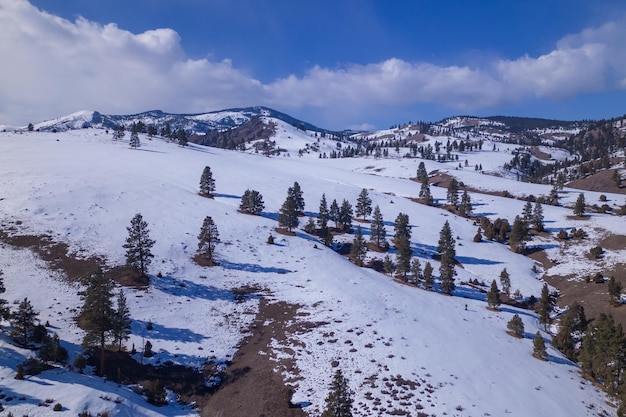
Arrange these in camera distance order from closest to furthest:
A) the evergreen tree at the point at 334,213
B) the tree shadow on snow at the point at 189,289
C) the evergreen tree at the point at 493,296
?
the tree shadow on snow at the point at 189,289 → the evergreen tree at the point at 493,296 → the evergreen tree at the point at 334,213

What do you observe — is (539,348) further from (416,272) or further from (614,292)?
(614,292)

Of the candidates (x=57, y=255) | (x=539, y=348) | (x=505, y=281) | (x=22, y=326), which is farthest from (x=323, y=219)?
(x=22, y=326)

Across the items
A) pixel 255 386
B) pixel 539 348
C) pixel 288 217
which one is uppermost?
pixel 288 217

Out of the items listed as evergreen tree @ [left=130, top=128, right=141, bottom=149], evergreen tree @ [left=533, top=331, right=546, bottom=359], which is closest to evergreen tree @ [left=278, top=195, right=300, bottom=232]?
evergreen tree @ [left=533, top=331, right=546, bottom=359]

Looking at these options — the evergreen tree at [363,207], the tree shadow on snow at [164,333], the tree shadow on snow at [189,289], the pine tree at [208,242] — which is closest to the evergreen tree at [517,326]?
the tree shadow on snow at [189,289]

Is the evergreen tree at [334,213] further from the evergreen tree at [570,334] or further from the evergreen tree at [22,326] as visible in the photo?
the evergreen tree at [22,326]

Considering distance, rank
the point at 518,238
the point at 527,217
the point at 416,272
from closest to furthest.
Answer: the point at 416,272
the point at 518,238
the point at 527,217

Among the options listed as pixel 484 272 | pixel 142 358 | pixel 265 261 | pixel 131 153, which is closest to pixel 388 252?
pixel 484 272
